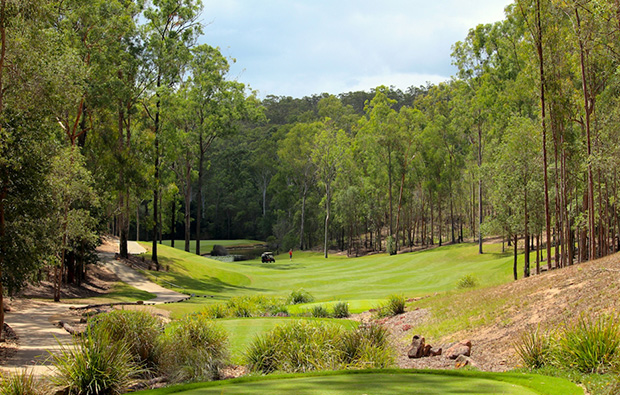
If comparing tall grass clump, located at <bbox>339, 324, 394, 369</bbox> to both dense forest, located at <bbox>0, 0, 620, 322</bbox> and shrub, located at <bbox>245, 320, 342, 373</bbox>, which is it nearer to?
shrub, located at <bbox>245, 320, 342, 373</bbox>

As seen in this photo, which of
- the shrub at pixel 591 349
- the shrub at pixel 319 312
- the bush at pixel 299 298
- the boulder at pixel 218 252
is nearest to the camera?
the shrub at pixel 591 349

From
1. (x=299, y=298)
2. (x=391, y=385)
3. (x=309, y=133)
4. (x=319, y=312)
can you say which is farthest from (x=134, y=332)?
(x=309, y=133)

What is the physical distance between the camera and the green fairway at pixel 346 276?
31828 mm

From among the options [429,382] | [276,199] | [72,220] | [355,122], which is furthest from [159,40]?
[355,122]

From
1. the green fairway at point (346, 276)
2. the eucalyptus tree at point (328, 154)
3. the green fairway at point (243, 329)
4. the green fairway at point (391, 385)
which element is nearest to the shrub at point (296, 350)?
the green fairway at point (243, 329)

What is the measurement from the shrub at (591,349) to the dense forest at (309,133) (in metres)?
12.8

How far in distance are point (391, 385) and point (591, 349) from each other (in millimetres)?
4013

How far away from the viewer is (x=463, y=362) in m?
11.7

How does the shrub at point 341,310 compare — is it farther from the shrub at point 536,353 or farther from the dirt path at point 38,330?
the shrub at point 536,353

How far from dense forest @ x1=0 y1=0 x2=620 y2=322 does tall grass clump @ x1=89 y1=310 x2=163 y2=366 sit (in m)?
3.90

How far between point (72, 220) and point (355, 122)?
7196cm

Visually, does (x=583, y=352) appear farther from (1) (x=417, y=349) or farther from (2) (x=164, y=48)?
(2) (x=164, y=48)

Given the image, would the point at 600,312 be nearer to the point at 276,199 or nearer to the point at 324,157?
the point at 324,157

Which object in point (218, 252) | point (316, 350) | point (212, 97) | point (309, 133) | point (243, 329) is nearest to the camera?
point (316, 350)
